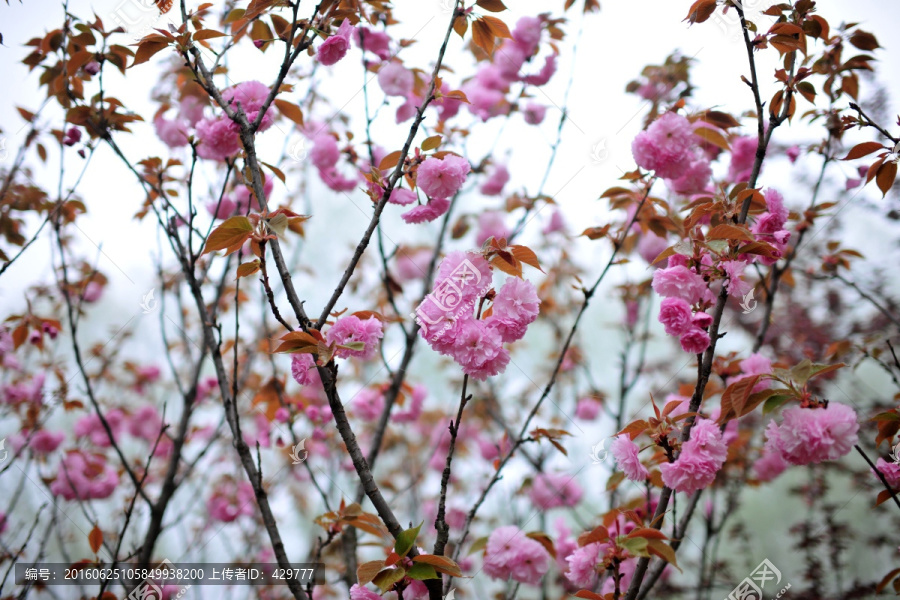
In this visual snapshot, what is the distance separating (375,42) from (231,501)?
1836 millimetres

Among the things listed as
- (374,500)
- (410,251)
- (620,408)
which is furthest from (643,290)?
(374,500)

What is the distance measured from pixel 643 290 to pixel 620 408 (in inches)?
19.8

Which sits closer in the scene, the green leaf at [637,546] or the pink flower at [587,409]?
the green leaf at [637,546]

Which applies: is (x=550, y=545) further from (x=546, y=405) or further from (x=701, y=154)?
(x=546, y=405)

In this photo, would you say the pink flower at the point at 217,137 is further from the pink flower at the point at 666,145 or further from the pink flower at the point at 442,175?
the pink flower at the point at 666,145

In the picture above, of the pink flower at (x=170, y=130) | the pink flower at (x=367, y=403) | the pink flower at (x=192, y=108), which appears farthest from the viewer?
the pink flower at (x=367, y=403)

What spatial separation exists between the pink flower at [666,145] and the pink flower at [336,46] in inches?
22.4

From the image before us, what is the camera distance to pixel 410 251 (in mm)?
2326

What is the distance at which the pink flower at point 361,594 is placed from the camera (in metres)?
0.75

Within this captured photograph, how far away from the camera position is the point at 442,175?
0.90 m

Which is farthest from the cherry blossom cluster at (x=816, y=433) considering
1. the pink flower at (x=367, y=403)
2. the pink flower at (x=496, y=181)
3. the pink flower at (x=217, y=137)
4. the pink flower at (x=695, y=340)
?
the pink flower at (x=496, y=181)

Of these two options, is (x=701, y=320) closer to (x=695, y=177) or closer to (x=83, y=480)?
(x=695, y=177)

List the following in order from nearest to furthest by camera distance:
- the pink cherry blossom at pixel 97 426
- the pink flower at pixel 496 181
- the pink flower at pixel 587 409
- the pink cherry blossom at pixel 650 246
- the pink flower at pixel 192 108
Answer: the pink flower at pixel 192 108
the pink cherry blossom at pixel 650 246
the pink flower at pixel 496 181
the pink cherry blossom at pixel 97 426
the pink flower at pixel 587 409

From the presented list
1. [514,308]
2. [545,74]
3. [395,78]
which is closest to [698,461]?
[514,308]
